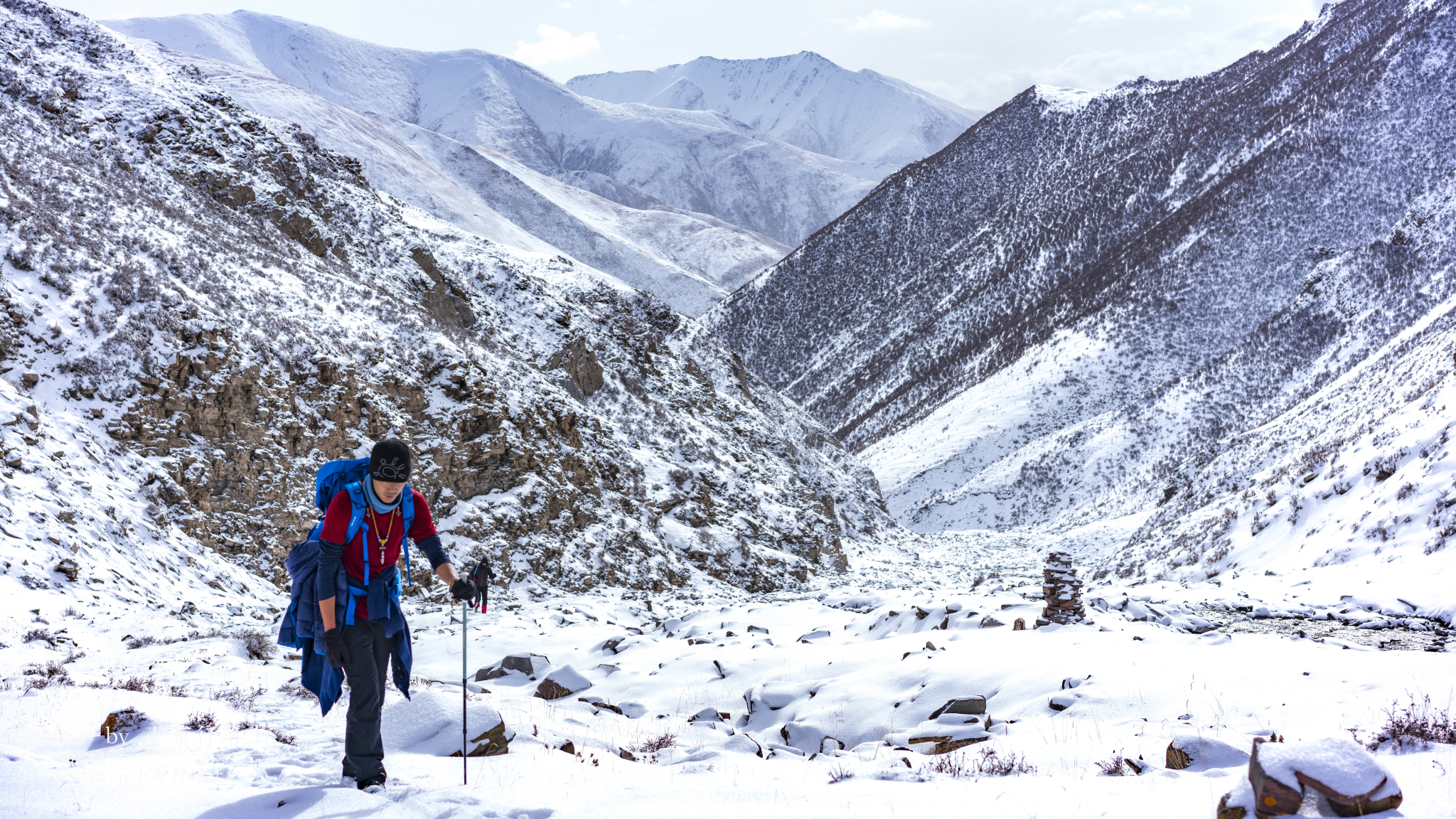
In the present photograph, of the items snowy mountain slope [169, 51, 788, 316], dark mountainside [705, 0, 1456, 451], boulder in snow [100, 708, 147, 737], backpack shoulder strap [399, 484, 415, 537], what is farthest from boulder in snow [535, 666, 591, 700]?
snowy mountain slope [169, 51, 788, 316]

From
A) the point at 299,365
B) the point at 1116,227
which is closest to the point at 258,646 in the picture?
the point at 299,365

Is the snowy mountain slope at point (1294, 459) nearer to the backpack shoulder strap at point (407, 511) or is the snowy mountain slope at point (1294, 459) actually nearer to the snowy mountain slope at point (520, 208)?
the backpack shoulder strap at point (407, 511)

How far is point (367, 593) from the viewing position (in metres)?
4.74

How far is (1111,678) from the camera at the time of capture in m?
6.52

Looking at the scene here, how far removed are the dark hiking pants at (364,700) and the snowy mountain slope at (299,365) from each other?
8807 millimetres

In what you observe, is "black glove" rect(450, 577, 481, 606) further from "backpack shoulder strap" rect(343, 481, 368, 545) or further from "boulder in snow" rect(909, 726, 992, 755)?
"boulder in snow" rect(909, 726, 992, 755)

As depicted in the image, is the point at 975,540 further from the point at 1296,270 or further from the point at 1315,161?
the point at 1315,161

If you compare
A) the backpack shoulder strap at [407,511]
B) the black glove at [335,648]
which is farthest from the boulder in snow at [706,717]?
the black glove at [335,648]

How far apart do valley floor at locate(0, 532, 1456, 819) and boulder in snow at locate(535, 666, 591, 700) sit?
11 cm

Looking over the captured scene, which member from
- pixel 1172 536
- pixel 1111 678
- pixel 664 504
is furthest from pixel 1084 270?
pixel 1111 678

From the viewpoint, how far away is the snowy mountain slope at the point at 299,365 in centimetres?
1450

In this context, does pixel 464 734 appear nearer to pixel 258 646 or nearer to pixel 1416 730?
pixel 1416 730

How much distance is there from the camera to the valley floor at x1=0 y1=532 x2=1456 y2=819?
4.21 meters

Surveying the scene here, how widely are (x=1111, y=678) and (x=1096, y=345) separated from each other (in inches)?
2163
